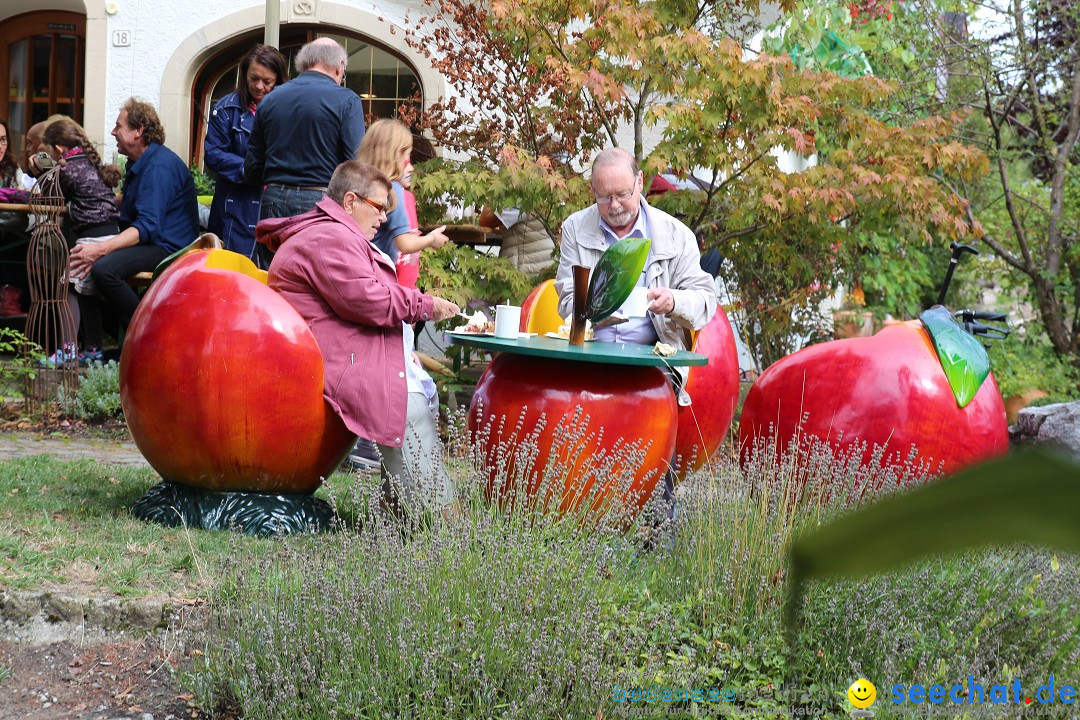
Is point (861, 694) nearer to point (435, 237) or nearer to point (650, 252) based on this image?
point (650, 252)

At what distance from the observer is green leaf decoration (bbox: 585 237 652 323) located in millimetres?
4426

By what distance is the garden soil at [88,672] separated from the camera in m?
2.97

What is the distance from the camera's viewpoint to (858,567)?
29 centimetres

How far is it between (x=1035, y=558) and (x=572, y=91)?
A: 4.37 m

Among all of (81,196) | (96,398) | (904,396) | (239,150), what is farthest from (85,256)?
(904,396)

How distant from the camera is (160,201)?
23.9ft

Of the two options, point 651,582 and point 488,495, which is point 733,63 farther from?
point 651,582

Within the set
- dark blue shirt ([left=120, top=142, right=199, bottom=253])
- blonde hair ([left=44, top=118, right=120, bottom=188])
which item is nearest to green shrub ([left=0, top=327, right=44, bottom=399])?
dark blue shirt ([left=120, top=142, right=199, bottom=253])

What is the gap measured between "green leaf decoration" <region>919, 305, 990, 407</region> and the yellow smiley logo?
2207 mm

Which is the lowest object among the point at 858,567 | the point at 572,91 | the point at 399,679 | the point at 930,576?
the point at 399,679

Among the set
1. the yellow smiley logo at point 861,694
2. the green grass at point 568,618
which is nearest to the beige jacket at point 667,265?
the green grass at point 568,618

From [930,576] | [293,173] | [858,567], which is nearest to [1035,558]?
[930,576]

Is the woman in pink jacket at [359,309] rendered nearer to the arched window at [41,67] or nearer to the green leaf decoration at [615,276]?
the green leaf decoration at [615,276]

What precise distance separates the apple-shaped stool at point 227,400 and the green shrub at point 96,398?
9.44ft
